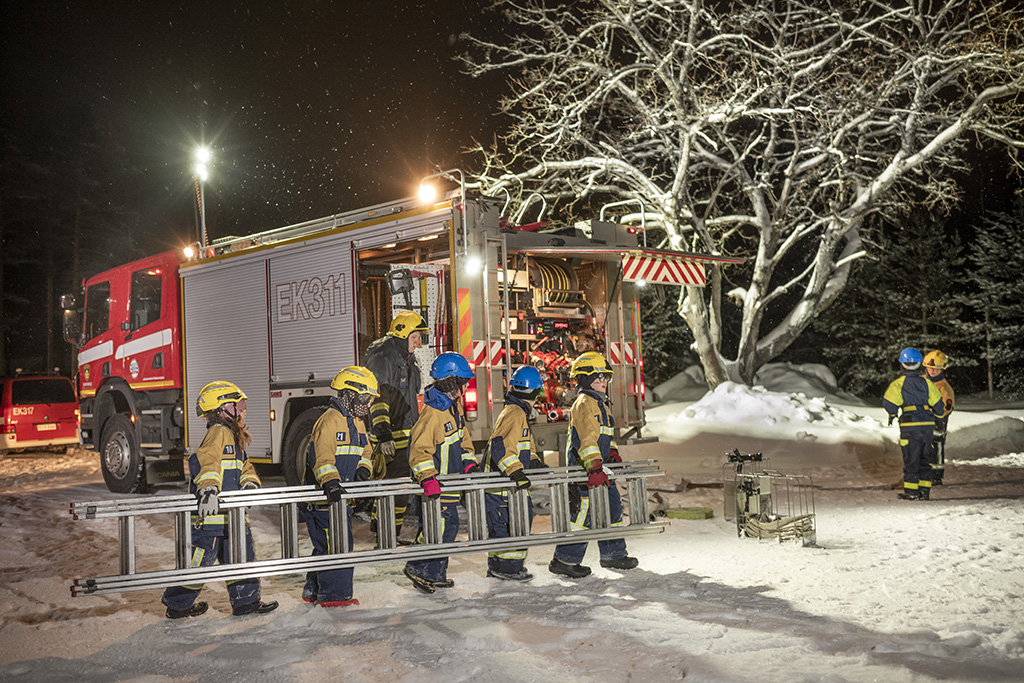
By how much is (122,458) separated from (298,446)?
388 centimetres

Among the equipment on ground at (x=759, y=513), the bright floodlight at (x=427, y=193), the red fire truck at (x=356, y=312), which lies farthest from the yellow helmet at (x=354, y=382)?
the equipment on ground at (x=759, y=513)

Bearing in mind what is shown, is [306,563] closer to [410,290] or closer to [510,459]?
[510,459]

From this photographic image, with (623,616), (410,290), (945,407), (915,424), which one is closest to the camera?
(623,616)

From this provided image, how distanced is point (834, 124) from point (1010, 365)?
68.5ft

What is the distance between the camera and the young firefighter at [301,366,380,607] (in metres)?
6.17

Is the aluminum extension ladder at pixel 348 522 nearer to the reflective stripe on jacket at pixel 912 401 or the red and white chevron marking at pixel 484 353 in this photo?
the red and white chevron marking at pixel 484 353

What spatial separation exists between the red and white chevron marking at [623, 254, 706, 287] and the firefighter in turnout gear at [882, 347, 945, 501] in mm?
2452

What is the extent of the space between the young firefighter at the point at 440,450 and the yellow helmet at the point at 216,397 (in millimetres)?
1274

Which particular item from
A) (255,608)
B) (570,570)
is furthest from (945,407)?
(255,608)

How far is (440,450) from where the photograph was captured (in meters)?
6.76

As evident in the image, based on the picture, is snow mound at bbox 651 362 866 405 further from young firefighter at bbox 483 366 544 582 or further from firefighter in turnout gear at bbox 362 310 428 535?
young firefighter at bbox 483 366 544 582

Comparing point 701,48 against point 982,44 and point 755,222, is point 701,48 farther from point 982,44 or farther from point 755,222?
point 982,44

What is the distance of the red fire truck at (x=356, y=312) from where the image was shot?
873 centimetres

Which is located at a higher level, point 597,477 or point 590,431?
point 590,431
